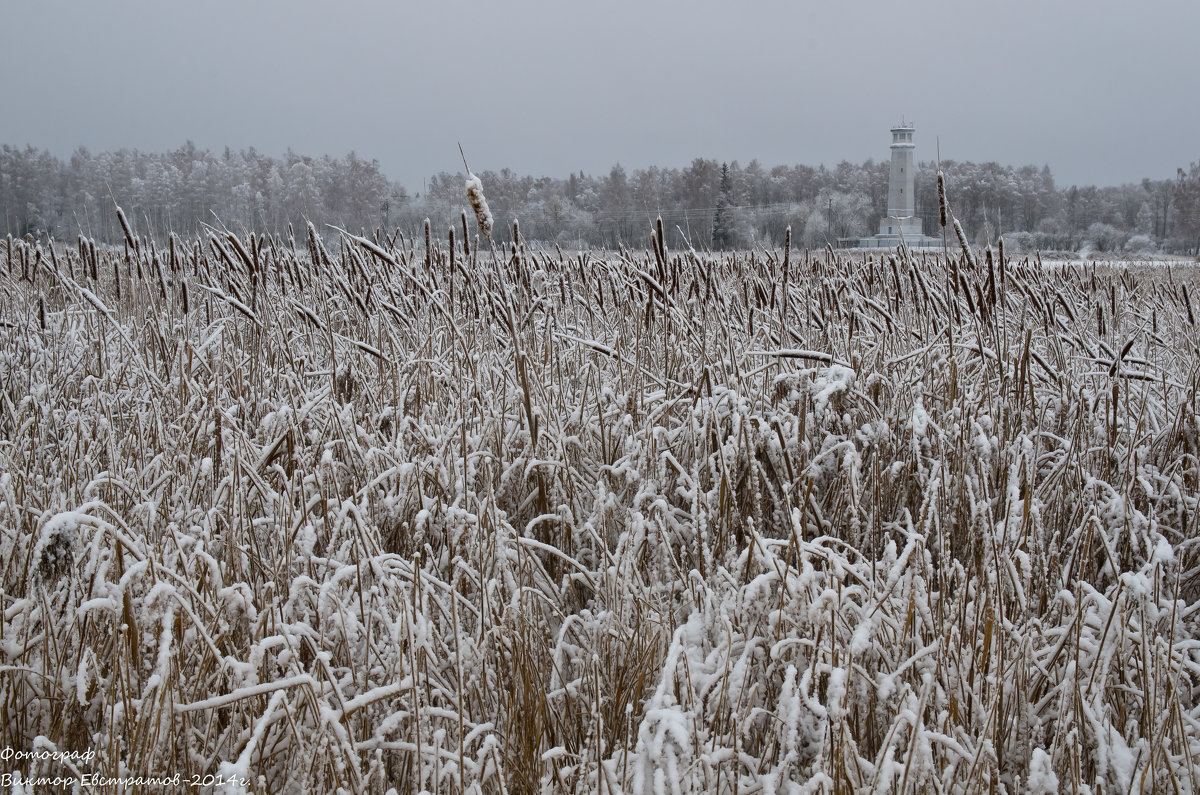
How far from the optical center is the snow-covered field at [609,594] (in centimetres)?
120

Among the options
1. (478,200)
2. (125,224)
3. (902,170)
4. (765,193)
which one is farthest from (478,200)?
(902,170)

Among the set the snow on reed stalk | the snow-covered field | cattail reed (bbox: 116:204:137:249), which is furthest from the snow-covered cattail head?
cattail reed (bbox: 116:204:137:249)

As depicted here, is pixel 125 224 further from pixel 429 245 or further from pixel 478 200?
pixel 478 200

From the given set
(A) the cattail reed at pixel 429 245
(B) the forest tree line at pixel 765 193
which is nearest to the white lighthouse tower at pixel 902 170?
(B) the forest tree line at pixel 765 193

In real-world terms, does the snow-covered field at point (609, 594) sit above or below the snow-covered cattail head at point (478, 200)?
below

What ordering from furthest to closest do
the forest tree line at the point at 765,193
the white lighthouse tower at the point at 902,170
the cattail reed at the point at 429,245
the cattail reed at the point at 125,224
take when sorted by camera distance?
1. the white lighthouse tower at the point at 902,170
2. the forest tree line at the point at 765,193
3. the cattail reed at the point at 429,245
4. the cattail reed at the point at 125,224

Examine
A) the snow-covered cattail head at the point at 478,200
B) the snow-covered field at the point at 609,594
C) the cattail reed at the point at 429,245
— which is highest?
the cattail reed at the point at 429,245

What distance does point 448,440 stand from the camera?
211 cm

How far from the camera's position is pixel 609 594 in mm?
1565

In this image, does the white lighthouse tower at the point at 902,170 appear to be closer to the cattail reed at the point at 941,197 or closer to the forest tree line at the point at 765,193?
the forest tree line at the point at 765,193

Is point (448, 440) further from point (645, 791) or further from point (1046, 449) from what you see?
point (1046, 449)

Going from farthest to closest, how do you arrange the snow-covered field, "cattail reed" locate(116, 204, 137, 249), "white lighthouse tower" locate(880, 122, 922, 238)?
"white lighthouse tower" locate(880, 122, 922, 238) < "cattail reed" locate(116, 204, 137, 249) < the snow-covered field

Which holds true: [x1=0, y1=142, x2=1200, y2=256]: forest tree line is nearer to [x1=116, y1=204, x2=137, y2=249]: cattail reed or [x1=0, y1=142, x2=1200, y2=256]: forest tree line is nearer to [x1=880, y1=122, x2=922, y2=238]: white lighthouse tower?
[x1=880, y1=122, x2=922, y2=238]: white lighthouse tower

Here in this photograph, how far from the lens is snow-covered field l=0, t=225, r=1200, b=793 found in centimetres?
120
